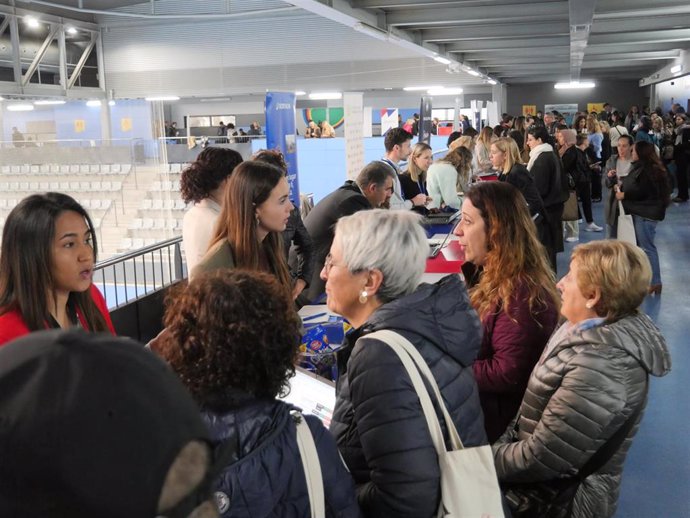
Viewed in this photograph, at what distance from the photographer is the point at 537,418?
7.23ft

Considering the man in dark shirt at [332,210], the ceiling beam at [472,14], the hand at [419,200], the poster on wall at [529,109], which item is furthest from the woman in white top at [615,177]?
the poster on wall at [529,109]

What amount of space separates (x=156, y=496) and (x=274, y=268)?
265 centimetres

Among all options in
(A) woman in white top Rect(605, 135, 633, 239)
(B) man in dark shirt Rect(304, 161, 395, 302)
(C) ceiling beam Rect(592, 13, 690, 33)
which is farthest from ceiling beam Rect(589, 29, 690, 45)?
(B) man in dark shirt Rect(304, 161, 395, 302)

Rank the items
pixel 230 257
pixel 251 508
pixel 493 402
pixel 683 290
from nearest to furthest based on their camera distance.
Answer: pixel 251 508 < pixel 493 402 < pixel 230 257 < pixel 683 290

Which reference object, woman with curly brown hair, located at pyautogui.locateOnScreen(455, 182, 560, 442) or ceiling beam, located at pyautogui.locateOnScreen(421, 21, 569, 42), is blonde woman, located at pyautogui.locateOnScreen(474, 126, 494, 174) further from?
woman with curly brown hair, located at pyautogui.locateOnScreen(455, 182, 560, 442)

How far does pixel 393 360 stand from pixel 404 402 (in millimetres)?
96

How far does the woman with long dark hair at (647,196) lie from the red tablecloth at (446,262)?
2709 mm

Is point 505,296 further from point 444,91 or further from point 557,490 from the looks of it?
point 444,91

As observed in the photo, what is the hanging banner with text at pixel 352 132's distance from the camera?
7.03 m

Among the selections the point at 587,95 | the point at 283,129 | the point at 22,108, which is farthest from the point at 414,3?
the point at 587,95

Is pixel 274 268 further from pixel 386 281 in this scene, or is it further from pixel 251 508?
pixel 251 508

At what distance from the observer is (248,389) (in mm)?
1247

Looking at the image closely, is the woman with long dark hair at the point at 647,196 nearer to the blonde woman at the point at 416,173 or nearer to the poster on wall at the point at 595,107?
the blonde woman at the point at 416,173

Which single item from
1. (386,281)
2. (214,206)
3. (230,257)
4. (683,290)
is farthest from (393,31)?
(386,281)
